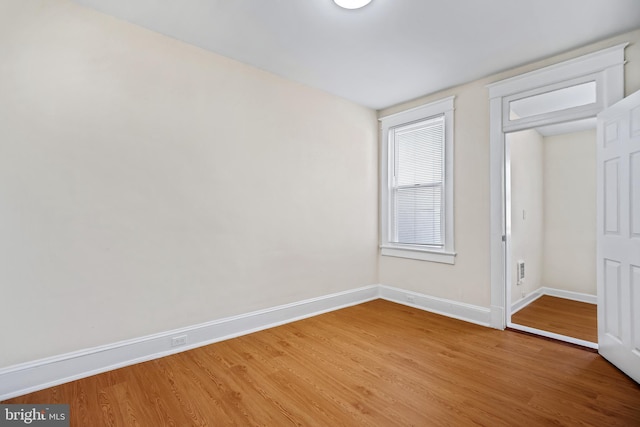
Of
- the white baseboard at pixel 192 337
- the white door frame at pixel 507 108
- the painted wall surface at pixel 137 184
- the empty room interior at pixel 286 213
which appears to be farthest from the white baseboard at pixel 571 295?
the painted wall surface at pixel 137 184

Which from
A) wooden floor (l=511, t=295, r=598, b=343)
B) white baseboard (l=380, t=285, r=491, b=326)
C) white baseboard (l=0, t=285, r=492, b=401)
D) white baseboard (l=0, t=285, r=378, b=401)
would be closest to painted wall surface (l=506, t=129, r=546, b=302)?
wooden floor (l=511, t=295, r=598, b=343)

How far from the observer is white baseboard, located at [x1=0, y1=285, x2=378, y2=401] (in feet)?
6.93

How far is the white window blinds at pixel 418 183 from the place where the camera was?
4000 millimetres

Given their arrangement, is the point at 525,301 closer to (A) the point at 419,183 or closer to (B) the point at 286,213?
(A) the point at 419,183

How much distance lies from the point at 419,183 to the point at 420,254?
0.94 meters

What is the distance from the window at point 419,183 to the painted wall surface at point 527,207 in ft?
2.94

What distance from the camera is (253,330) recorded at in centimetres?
325

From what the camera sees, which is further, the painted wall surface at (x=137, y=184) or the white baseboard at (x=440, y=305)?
the white baseboard at (x=440, y=305)

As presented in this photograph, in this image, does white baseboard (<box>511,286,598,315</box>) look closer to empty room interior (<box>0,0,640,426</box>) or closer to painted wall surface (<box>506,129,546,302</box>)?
painted wall surface (<box>506,129,546,302</box>)

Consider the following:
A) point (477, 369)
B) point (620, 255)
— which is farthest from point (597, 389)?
point (620, 255)

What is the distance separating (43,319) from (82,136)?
133cm

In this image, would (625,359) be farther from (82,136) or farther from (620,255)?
(82,136)

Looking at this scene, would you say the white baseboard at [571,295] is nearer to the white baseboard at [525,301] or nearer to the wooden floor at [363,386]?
the white baseboard at [525,301]

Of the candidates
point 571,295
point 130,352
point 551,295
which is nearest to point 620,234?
point 571,295
